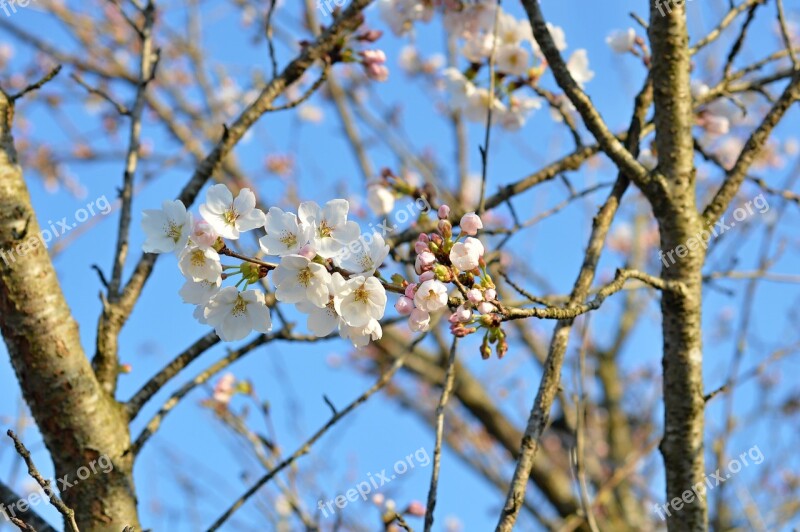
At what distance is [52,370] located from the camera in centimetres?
145

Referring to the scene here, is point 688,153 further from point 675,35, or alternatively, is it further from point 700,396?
point 700,396

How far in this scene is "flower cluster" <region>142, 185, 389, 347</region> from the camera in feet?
3.57

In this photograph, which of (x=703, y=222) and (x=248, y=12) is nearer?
(x=703, y=222)

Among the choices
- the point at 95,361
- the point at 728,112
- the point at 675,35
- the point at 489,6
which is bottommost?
the point at 95,361

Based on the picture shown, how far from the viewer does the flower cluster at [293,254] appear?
42.9 inches

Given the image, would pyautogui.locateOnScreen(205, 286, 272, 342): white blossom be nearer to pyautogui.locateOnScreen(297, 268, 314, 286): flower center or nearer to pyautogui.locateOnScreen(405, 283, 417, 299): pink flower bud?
pyautogui.locateOnScreen(297, 268, 314, 286): flower center

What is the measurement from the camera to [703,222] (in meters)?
1.62

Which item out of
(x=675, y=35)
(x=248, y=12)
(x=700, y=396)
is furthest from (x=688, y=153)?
(x=248, y=12)

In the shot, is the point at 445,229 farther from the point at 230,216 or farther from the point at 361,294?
the point at 230,216

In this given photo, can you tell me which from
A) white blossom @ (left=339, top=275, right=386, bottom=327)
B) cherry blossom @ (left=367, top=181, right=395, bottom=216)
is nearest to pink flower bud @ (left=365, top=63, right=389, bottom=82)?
cherry blossom @ (left=367, top=181, right=395, bottom=216)

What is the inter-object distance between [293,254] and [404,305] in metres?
0.18

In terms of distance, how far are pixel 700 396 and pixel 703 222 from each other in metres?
0.38

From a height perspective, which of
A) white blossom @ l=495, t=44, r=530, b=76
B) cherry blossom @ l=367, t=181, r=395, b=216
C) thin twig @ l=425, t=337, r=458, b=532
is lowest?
thin twig @ l=425, t=337, r=458, b=532

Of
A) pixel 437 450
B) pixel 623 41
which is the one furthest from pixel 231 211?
pixel 623 41
